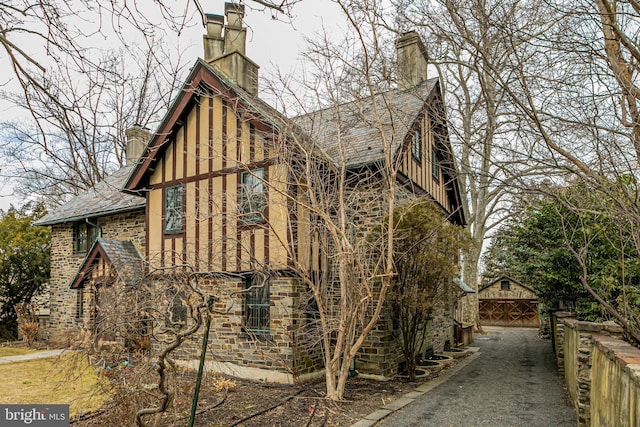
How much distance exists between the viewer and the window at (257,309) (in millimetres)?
10281

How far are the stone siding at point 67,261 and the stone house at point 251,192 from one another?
120 centimetres

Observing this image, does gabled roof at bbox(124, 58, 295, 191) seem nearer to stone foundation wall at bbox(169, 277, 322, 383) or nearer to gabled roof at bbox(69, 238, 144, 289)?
gabled roof at bbox(69, 238, 144, 289)

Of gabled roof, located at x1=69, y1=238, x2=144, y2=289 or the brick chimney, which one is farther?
gabled roof, located at x1=69, y1=238, x2=144, y2=289

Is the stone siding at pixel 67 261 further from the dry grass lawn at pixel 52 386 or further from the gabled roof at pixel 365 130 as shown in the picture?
the gabled roof at pixel 365 130

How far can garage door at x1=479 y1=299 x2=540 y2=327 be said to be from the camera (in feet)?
87.4

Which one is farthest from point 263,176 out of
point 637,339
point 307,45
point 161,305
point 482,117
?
point 482,117

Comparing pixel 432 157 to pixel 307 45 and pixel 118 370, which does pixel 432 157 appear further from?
pixel 118 370

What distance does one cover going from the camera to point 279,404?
7.74 metres

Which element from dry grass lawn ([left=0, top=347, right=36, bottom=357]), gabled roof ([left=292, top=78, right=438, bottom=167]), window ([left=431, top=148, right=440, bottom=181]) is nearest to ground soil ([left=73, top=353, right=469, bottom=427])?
gabled roof ([left=292, top=78, right=438, bottom=167])

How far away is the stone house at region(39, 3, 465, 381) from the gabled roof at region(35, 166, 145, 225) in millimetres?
976

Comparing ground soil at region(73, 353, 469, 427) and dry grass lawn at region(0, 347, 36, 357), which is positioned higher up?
ground soil at region(73, 353, 469, 427)

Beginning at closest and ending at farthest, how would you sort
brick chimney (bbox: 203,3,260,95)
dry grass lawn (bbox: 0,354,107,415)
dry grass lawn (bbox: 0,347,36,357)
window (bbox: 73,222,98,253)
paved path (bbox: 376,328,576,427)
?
paved path (bbox: 376,328,576,427)
dry grass lawn (bbox: 0,354,107,415)
brick chimney (bbox: 203,3,260,95)
dry grass lawn (bbox: 0,347,36,357)
window (bbox: 73,222,98,253)

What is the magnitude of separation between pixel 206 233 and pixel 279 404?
4.77m

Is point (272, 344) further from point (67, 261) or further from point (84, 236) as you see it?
point (67, 261)
